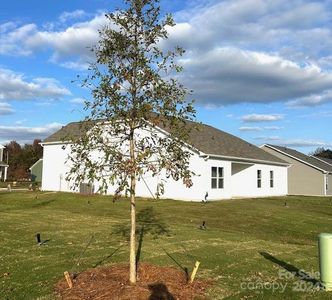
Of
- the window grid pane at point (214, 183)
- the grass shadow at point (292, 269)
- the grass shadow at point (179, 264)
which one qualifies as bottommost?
the grass shadow at point (292, 269)

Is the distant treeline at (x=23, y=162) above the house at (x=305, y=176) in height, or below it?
above

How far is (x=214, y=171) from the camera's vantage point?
30.1m

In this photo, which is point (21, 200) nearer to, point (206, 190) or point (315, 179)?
point (206, 190)

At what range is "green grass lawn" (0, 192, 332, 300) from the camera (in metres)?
8.55

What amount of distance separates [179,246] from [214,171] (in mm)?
17993

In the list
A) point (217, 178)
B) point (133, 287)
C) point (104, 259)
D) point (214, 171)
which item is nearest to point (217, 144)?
point (214, 171)

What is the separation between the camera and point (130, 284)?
806 centimetres

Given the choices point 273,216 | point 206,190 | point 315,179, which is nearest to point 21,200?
point 206,190

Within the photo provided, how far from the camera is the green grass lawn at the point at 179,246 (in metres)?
8.55

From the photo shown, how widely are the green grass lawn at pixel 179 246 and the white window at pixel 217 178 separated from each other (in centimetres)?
620

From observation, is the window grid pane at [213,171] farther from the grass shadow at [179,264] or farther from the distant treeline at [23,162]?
the distant treeline at [23,162]

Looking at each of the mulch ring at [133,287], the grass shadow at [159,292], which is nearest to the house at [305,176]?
the mulch ring at [133,287]

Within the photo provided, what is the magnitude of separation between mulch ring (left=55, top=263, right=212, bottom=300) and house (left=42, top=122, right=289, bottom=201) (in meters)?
17.7

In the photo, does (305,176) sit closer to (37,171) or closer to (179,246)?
(37,171)
